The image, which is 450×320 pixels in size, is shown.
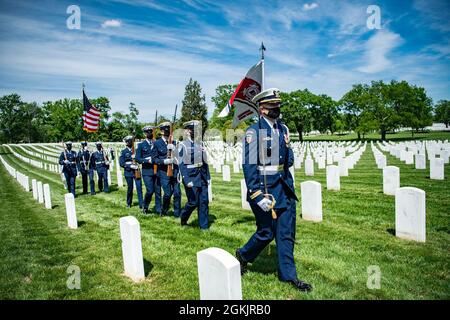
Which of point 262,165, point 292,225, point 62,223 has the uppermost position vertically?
point 262,165

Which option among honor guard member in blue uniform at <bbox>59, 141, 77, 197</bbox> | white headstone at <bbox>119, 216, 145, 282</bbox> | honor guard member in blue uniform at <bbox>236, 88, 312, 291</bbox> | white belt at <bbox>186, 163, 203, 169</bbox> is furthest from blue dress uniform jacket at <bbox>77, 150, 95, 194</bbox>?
honor guard member in blue uniform at <bbox>236, 88, 312, 291</bbox>

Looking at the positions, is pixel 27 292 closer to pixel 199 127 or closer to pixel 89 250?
pixel 89 250

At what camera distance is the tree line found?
61156 millimetres

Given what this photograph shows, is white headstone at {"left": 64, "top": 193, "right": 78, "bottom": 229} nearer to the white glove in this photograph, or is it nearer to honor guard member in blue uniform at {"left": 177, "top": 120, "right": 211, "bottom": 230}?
honor guard member in blue uniform at {"left": 177, "top": 120, "right": 211, "bottom": 230}

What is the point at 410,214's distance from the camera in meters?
6.00

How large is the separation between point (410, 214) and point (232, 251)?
342cm

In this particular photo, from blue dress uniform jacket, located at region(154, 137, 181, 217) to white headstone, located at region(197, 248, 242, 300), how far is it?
5778mm

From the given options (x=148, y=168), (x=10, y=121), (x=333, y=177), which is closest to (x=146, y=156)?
(x=148, y=168)

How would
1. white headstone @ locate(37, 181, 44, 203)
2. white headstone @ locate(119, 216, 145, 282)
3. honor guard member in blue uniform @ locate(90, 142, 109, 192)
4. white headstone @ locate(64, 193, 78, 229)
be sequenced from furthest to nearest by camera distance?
honor guard member in blue uniform @ locate(90, 142, 109, 192)
white headstone @ locate(37, 181, 44, 203)
white headstone @ locate(64, 193, 78, 229)
white headstone @ locate(119, 216, 145, 282)

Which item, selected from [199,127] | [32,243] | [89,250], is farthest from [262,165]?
[32,243]

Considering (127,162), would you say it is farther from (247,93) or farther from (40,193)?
(247,93)
